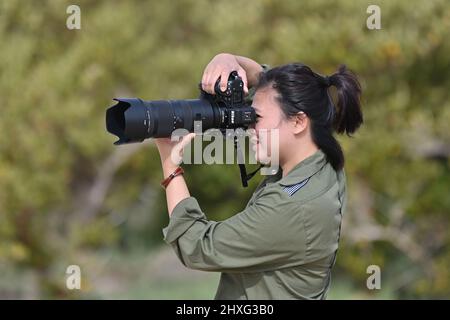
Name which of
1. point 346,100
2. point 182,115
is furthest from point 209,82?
point 346,100

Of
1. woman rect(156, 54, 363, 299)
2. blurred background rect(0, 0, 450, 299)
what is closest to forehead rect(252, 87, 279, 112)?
woman rect(156, 54, 363, 299)

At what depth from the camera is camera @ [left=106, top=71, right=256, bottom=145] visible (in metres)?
2.27

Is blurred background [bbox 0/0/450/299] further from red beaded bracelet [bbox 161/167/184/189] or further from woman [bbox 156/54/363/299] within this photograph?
red beaded bracelet [bbox 161/167/184/189]

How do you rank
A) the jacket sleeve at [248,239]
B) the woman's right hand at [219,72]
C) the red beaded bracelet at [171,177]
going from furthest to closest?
the woman's right hand at [219,72], the red beaded bracelet at [171,177], the jacket sleeve at [248,239]

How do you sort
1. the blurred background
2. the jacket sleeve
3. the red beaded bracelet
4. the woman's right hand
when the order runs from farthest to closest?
1. the blurred background
2. the woman's right hand
3. the red beaded bracelet
4. the jacket sleeve

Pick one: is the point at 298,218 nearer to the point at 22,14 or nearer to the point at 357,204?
the point at 357,204

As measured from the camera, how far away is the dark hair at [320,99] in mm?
2312

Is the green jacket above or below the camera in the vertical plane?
below

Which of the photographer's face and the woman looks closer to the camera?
the woman

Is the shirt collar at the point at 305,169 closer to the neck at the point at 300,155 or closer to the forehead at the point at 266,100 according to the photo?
the neck at the point at 300,155

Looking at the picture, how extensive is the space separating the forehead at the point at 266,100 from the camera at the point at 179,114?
3 centimetres

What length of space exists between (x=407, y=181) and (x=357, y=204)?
0.41 meters

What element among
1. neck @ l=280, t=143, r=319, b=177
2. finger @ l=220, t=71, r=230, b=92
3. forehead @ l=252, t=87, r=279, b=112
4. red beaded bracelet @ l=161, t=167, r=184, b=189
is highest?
finger @ l=220, t=71, r=230, b=92

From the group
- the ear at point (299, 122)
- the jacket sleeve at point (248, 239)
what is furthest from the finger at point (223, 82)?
the jacket sleeve at point (248, 239)
